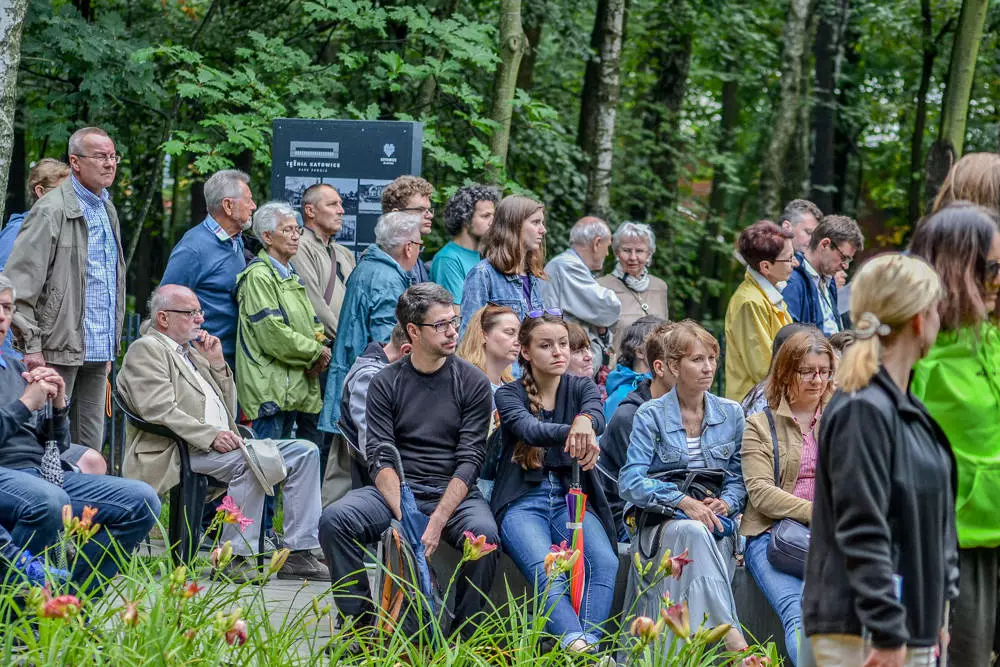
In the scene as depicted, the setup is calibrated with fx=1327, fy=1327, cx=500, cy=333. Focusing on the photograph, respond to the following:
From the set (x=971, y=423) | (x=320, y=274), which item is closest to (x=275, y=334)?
(x=320, y=274)

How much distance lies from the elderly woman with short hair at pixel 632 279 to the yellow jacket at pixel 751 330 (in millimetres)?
877

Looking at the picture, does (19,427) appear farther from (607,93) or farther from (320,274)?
(607,93)

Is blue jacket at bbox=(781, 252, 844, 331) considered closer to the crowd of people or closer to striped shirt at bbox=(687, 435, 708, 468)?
the crowd of people

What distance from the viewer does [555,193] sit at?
1470 cm

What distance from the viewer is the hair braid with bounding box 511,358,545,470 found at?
6.14 metres

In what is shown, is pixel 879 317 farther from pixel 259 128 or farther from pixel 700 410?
pixel 259 128

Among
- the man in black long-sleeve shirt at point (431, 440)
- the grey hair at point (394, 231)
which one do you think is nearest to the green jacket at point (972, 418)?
the man in black long-sleeve shirt at point (431, 440)

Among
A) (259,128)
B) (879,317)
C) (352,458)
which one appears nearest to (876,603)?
(879,317)

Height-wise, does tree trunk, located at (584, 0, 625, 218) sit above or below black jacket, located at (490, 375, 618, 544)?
above

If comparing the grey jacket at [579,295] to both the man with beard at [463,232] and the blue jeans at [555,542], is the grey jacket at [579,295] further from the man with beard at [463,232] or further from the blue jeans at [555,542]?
the blue jeans at [555,542]

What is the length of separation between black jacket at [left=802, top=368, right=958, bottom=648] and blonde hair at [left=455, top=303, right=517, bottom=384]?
3360mm

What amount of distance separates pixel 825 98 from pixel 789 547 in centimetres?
1639

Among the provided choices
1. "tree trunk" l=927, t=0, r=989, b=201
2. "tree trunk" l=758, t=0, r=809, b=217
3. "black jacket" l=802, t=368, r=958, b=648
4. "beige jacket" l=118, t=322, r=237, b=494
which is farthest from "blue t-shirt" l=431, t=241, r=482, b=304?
"tree trunk" l=758, t=0, r=809, b=217

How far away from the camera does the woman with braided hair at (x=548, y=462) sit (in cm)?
586
